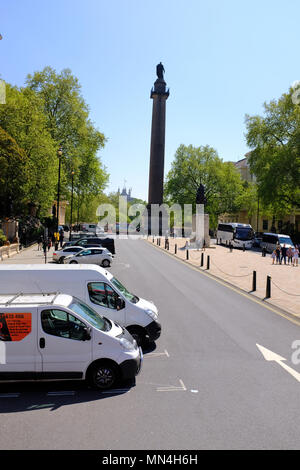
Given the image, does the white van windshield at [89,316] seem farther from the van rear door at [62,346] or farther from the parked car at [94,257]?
the parked car at [94,257]

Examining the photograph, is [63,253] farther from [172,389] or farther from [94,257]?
[172,389]

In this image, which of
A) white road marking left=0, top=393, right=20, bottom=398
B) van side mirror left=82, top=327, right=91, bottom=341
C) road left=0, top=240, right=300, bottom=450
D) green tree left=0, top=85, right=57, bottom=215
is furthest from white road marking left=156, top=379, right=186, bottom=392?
green tree left=0, top=85, right=57, bottom=215

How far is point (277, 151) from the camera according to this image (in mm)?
54719

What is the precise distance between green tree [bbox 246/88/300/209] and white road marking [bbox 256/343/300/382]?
150ft

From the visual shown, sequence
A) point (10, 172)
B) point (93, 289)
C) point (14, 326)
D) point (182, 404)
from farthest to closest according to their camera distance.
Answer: point (10, 172) < point (93, 289) < point (14, 326) < point (182, 404)

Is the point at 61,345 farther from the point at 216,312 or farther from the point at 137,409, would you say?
the point at 216,312

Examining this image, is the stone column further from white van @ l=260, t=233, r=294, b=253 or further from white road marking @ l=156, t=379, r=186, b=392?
white road marking @ l=156, t=379, r=186, b=392

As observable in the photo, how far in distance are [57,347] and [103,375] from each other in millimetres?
1014

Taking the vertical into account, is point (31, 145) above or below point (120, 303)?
above

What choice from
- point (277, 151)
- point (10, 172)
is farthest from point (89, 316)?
point (277, 151)

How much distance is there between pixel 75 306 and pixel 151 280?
1285cm

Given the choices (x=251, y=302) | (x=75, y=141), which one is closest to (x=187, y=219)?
(x=75, y=141)

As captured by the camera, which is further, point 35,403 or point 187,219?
point 187,219

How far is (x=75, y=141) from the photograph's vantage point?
47000 mm
